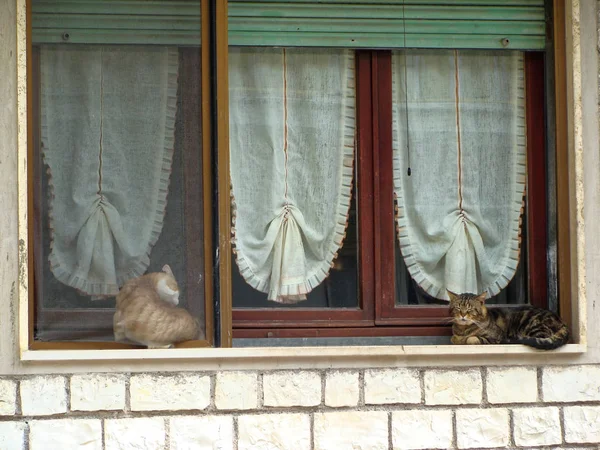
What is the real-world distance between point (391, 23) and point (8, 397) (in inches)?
111

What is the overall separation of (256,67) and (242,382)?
171 centimetres

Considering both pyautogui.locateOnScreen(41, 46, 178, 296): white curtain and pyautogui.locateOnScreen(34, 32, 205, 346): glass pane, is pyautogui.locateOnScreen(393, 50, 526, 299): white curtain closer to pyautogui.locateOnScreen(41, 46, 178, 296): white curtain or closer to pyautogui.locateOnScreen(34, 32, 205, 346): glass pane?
pyautogui.locateOnScreen(34, 32, 205, 346): glass pane

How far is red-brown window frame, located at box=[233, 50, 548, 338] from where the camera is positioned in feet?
19.5

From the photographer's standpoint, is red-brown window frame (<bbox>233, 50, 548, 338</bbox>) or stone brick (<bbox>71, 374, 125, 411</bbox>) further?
red-brown window frame (<bbox>233, 50, 548, 338</bbox>)

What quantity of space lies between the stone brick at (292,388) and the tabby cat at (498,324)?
0.83 m

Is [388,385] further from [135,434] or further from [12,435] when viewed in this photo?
[12,435]

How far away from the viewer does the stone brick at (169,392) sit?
550cm

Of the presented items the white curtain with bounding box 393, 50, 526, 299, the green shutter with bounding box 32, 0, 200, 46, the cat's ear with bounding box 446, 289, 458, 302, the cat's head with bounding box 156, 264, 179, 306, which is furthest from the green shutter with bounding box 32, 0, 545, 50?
the cat's ear with bounding box 446, 289, 458, 302

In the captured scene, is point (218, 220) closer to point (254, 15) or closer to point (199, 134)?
point (199, 134)

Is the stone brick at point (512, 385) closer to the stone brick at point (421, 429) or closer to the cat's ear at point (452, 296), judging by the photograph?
the stone brick at point (421, 429)

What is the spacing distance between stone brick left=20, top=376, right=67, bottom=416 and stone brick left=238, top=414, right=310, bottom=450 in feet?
2.99

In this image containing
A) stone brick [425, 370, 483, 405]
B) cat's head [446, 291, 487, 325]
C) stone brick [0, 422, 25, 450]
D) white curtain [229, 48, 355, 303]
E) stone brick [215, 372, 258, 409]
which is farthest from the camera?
white curtain [229, 48, 355, 303]

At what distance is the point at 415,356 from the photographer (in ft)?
18.5

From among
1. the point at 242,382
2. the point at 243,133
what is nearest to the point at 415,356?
the point at 242,382
